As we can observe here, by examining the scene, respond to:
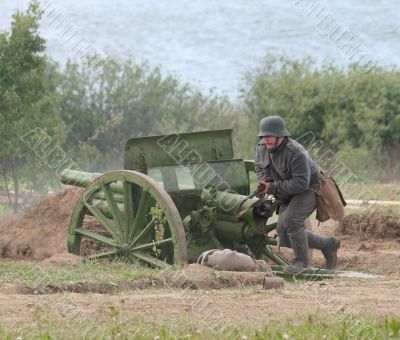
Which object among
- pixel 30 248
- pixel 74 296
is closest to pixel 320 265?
pixel 30 248

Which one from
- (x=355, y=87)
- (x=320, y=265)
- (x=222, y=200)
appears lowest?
(x=320, y=265)

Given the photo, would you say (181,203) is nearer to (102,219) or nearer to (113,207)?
(113,207)

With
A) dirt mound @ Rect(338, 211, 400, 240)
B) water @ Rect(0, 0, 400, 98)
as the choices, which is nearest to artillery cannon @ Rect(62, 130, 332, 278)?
dirt mound @ Rect(338, 211, 400, 240)

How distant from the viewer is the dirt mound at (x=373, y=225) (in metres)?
15.1

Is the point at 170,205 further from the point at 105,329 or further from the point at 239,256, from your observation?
the point at 105,329

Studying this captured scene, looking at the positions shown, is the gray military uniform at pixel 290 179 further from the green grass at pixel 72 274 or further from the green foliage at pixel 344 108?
the green foliage at pixel 344 108

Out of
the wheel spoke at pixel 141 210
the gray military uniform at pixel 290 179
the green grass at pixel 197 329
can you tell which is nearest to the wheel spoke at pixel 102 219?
the wheel spoke at pixel 141 210

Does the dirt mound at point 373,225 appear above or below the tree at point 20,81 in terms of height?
below

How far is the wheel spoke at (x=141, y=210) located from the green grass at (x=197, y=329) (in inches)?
162

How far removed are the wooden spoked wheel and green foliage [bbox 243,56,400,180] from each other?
1308 centimetres

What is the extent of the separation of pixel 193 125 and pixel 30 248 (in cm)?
1572

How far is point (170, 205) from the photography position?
11375 millimetres

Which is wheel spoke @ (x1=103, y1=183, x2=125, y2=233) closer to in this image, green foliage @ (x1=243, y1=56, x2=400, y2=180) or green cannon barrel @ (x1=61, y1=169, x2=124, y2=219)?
green cannon barrel @ (x1=61, y1=169, x2=124, y2=219)

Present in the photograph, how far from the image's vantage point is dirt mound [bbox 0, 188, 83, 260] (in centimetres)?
1450
